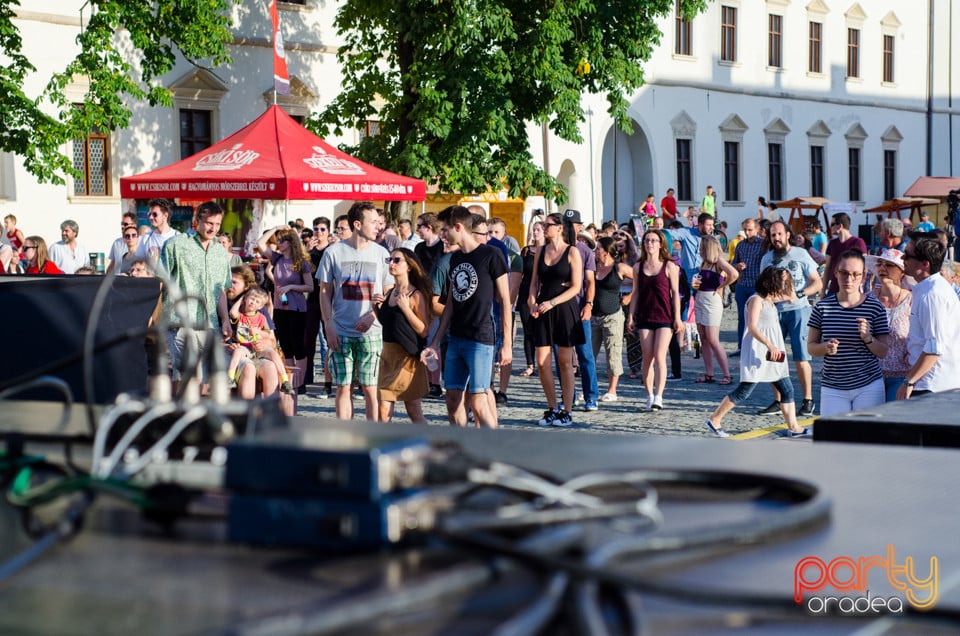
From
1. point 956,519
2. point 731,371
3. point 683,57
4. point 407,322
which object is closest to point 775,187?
point 683,57

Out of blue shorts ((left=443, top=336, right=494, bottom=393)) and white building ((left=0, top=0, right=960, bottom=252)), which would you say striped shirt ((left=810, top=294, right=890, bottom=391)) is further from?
white building ((left=0, top=0, right=960, bottom=252))

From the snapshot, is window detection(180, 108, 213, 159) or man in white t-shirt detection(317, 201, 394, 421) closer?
man in white t-shirt detection(317, 201, 394, 421)

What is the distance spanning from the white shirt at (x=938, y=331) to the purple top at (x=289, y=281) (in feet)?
23.5

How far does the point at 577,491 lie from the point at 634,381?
12939 mm

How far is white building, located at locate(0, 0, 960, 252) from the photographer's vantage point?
26859 mm

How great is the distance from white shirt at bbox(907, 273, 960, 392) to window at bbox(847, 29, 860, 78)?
4314 cm

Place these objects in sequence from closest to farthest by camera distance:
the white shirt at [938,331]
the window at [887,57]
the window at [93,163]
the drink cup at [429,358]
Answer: the white shirt at [938,331]
the drink cup at [429,358]
the window at [93,163]
the window at [887,57]

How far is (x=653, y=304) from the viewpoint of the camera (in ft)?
40.4

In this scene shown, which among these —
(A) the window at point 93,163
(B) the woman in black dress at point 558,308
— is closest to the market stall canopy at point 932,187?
(A) the window at point 93,163

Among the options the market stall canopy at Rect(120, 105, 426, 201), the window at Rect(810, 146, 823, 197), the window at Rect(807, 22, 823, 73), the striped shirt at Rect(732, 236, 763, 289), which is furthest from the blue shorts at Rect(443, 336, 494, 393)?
the window at Rect(810, 146, 823, 197)

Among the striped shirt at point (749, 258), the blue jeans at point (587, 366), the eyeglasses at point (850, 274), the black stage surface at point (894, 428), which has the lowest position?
the blue jeans at point (587, 366)

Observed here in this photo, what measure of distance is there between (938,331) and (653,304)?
498 cm

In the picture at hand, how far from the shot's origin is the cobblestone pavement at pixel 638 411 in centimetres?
1080

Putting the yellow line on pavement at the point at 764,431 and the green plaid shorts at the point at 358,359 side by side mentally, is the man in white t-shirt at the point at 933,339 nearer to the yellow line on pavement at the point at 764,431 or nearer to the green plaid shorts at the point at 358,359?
the yellow line on pavement at the point at 764,431
